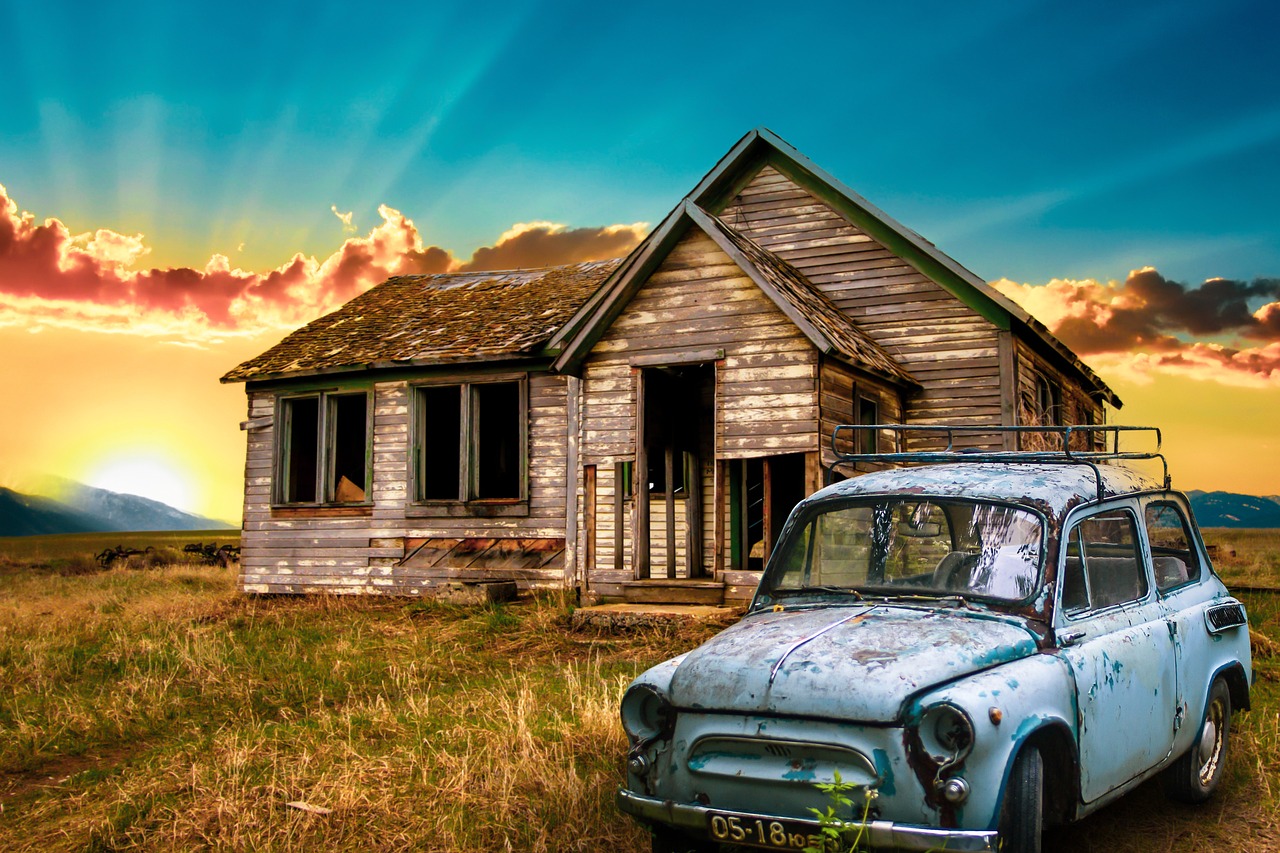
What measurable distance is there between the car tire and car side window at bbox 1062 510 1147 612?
6.10 ft

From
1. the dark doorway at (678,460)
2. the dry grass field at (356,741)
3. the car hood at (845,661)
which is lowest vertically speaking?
the dry grass field at (356,741)

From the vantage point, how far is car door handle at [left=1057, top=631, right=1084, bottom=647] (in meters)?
4.43

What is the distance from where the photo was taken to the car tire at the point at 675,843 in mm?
4344

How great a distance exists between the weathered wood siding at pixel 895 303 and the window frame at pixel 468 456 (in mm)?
4384

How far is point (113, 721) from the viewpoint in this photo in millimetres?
8117

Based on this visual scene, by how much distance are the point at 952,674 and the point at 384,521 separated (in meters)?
13.6

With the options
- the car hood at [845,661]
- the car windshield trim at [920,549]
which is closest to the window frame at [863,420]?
the car windshield trim at [920,549]

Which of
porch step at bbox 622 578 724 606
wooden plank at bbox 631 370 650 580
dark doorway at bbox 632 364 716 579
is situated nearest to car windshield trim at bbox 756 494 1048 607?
porch step at bbox 622 578 724 606

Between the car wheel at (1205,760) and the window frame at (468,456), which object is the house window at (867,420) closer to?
the window frame at (468,456)

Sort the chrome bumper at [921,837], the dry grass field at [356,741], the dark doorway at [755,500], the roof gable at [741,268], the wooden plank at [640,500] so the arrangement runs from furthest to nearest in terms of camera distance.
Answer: the dark doorway at [755,500] → the wooden plank at [640,500] → the roof gable at [741,268] → the dry grass field at [356,741] → the chrome bumper at [921,837]

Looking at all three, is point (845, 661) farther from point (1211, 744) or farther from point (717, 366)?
point (717, 366)

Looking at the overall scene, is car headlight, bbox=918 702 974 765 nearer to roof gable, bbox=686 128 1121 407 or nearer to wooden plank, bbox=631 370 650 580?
wooden plank, bbox=631 370 650 580

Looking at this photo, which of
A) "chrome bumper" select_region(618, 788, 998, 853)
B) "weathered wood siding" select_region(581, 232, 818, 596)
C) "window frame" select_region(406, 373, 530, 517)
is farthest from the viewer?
"window frame" select_region(406, 373, 530, 517)

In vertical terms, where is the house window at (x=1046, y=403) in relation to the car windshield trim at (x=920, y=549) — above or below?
above
